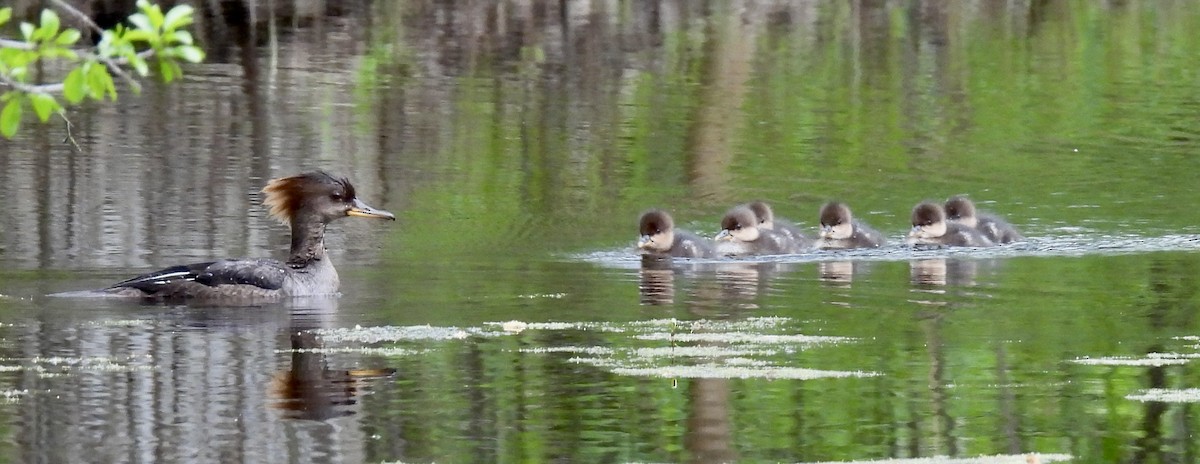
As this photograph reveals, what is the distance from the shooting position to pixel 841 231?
12719 mm

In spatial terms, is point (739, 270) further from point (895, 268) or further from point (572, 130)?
point (572, 130)

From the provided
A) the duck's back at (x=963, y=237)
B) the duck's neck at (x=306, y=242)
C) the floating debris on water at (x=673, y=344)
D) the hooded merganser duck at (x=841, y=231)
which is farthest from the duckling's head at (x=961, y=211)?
the duck's neck at (x=306, y=242)

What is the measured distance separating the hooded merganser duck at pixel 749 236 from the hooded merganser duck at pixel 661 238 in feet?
0.70

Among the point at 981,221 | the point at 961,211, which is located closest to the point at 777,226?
the point at 961,211

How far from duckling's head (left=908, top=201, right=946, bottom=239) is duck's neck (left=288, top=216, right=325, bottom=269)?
3.93 m

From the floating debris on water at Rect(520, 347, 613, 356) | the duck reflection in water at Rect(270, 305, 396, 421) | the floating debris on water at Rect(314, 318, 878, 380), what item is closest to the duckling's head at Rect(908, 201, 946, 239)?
the floating debris on water at Rect(314, 318, 878, 380)

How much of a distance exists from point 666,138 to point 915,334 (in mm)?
8976

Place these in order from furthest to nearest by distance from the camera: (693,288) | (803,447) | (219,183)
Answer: (219,183) < (693,288) < (803,447)

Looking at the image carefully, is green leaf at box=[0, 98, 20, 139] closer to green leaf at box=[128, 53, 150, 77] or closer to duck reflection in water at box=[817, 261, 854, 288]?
green leaf at box=[128, 53, 150, 77]

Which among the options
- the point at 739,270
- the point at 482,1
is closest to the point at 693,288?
the point at 739,270

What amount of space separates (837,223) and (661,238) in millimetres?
1109

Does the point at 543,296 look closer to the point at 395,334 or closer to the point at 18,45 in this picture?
the point at 395,334

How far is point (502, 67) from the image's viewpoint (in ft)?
76.2

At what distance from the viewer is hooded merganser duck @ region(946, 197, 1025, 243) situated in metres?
13.1
